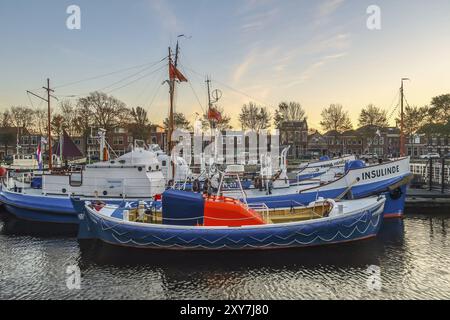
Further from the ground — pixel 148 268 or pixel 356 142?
pixel 356 142

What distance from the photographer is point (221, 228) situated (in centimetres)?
1531

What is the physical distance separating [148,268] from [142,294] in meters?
2.30

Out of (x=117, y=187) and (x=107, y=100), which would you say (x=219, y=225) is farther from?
(x=107, y=100)

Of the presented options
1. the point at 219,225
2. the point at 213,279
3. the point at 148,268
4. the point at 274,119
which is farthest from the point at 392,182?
the point at 274,119

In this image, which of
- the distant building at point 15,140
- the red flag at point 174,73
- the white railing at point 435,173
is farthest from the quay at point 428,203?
the distant building at point 15,140

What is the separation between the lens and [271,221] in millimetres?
17562

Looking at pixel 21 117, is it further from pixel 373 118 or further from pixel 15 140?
pixel 373 118

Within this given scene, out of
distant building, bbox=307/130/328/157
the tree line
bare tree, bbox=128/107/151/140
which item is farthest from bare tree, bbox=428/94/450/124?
bare tree, bbox=128/107/151/140

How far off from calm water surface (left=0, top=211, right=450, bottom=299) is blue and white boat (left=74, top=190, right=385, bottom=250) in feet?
1.65

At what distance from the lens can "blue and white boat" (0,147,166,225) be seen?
74.9ft

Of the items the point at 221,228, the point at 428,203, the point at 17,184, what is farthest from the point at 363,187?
the point at 17,184
